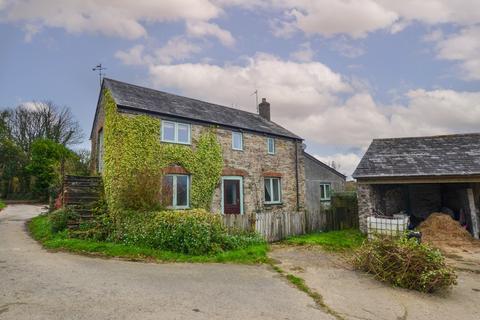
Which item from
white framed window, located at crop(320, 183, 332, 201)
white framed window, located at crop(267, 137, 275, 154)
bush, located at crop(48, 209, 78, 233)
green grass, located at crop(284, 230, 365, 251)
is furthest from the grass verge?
white framed window, located at crop(320, 183, 332, 201)

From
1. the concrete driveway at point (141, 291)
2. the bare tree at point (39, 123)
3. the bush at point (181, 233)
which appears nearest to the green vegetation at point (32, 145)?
the bare tree at point (39, 123)

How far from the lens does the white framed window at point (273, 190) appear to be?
17859 millimetres

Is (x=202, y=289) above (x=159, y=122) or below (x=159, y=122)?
below

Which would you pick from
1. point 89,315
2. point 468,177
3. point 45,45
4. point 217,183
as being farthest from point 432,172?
point 45,45

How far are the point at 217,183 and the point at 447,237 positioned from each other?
10.5m

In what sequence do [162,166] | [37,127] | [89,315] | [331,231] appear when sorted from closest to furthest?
1. [89,315]
2. [162,166]
3. [331,231]
4. [37,127]

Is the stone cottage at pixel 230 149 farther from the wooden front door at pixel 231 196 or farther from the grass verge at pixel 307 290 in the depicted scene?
the grass verge at pixel 307 290

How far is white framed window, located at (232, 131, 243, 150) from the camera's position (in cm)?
1680

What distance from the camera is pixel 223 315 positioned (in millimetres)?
5020

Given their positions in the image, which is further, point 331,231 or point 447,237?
point 331,231

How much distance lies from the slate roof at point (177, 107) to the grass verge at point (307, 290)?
918 cm

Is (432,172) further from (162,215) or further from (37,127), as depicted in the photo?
(37,127)

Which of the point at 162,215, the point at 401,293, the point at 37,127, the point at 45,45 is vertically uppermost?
the point at 37,127

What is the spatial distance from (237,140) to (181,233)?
8506mm
